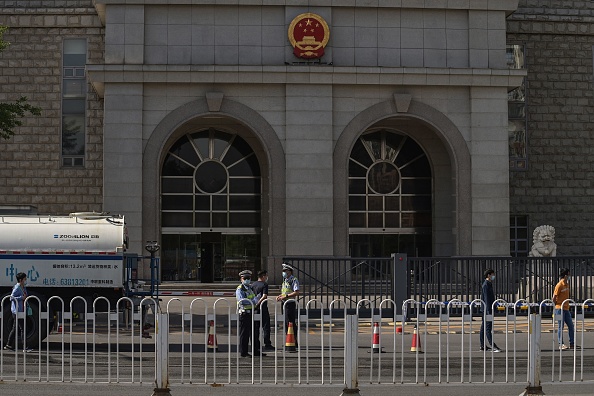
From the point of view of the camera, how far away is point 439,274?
103 ft

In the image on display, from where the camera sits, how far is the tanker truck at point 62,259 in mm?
24562

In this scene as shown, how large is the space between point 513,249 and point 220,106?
1567cm

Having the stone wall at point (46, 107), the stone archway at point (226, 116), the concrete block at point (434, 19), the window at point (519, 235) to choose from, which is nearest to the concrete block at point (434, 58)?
the concrete block at point (434, 19)

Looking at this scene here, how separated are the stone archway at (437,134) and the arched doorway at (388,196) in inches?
115

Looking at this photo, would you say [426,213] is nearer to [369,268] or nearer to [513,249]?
[513,249]

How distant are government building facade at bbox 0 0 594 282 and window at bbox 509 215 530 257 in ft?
16.2

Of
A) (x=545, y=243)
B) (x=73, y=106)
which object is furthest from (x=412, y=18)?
(x=73, y=106)

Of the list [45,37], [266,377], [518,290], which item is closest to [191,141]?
[45,37]

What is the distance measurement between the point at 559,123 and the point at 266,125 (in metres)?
14.8

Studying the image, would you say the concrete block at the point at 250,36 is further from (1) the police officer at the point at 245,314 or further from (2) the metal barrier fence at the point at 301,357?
(1) the police officer at the point at 245,314

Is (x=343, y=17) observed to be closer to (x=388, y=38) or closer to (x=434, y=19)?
(x=388, y=38)

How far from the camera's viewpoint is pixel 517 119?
1879 inches

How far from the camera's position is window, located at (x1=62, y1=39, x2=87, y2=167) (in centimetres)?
4541

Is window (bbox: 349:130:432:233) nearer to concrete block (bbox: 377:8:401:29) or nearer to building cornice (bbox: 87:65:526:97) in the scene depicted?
building cornice (bbox: 87:65:526:97)
